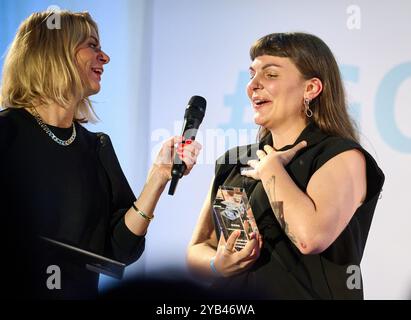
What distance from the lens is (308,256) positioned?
1658mm

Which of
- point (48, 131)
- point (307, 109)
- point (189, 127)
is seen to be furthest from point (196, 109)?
point (48, 131)

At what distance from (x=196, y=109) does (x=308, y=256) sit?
0.51 metres

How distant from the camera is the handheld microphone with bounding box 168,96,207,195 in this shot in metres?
1.63

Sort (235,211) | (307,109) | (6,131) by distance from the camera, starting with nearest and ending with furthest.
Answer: (235,211) → (6,131) → (307,109)

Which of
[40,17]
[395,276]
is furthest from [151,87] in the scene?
[395,276]

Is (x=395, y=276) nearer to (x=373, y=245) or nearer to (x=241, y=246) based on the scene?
(x=373, y=245)

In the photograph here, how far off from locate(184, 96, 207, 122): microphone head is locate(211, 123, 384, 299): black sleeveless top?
0.26 meters

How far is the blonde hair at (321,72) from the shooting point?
1771 millimetres

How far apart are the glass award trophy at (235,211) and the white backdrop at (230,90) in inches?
17.7

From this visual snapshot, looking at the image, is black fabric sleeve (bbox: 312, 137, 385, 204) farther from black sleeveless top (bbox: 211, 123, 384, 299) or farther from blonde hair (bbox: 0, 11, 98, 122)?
blonde hair (bbox: 0, 11, 98, 122)

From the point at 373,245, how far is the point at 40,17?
1293 millimetres

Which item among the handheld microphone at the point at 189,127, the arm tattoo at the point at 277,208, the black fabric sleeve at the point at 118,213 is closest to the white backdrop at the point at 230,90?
the black fabric sleeve at the point at 118,213

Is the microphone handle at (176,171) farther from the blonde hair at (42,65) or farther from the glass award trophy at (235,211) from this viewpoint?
the blonde hair at (42,65)

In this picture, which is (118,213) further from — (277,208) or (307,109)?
(307,109)
